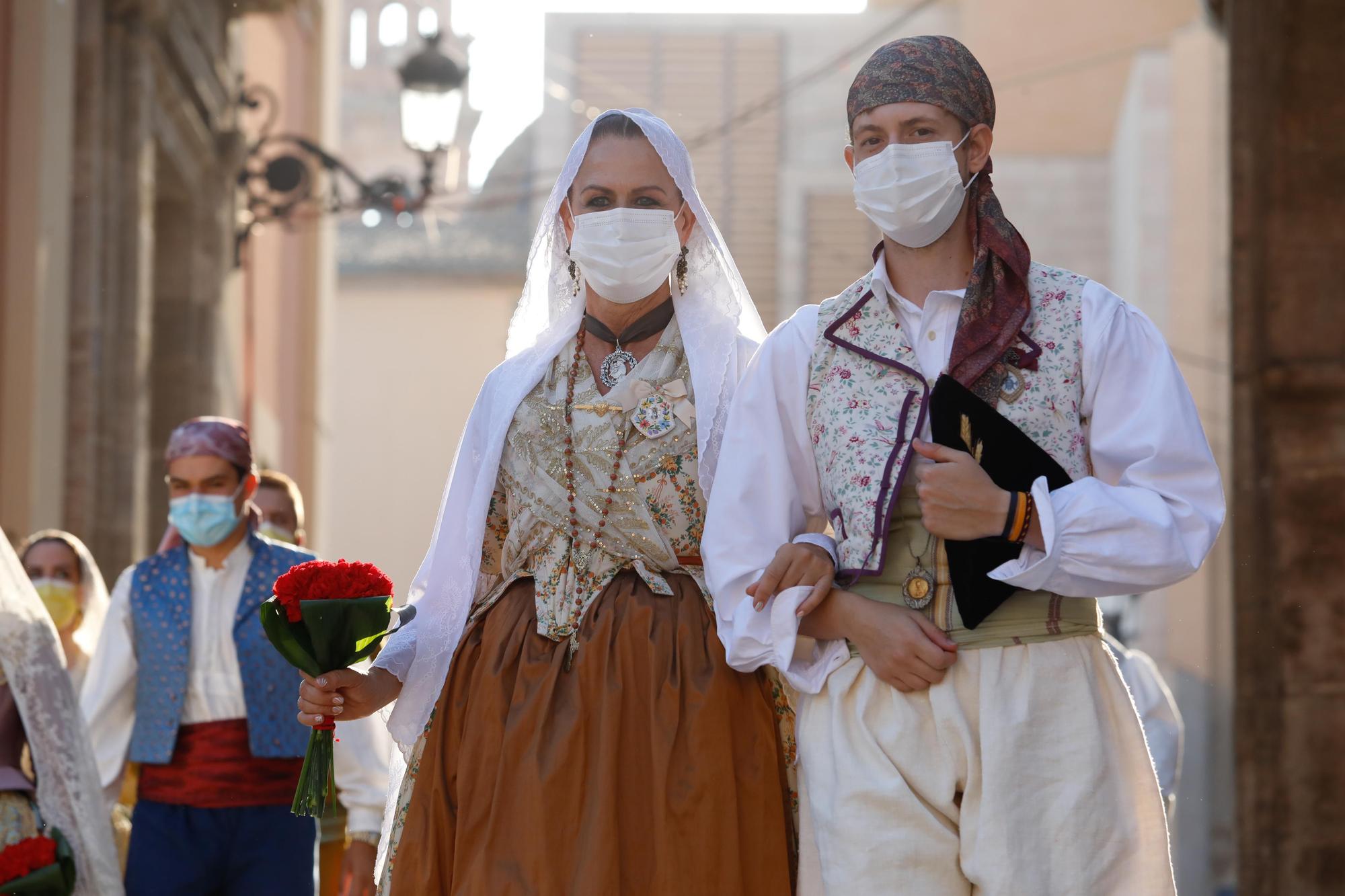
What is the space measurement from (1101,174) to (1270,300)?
736 inches

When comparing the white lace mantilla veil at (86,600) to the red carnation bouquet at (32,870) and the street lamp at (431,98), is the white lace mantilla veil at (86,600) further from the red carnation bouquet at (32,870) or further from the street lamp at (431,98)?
the street lamp at (431,98)

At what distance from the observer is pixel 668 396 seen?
4.16 meters

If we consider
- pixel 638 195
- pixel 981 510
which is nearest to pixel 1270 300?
pixel 638 195

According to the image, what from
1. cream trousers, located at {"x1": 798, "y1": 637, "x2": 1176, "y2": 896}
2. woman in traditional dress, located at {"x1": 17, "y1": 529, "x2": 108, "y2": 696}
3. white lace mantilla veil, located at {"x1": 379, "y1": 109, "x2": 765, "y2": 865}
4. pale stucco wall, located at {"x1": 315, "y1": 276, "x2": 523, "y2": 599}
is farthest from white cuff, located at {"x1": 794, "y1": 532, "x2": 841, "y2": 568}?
pale stucco wall, located at {"x1": 315, "y1": 276, "x2": 523, "y2": 599}

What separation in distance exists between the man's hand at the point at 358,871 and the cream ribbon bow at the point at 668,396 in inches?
47.8

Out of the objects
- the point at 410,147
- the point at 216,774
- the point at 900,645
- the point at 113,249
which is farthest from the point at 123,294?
the point at 900,645

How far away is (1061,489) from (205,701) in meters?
2.88

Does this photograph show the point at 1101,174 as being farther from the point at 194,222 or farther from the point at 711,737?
the point at 711,737

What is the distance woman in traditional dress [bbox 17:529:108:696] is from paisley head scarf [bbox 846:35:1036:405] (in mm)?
3769

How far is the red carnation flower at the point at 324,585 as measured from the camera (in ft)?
13.0

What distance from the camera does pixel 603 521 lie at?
410 centimetres

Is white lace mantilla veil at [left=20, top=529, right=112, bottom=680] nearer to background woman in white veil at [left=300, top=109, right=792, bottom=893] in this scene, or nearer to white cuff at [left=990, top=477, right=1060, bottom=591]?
background woman in white veil at [left=300, top=109, right=792, bottom=893]

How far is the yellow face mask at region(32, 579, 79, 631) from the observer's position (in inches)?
258

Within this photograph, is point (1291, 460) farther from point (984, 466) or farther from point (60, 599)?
point (60, 599)
